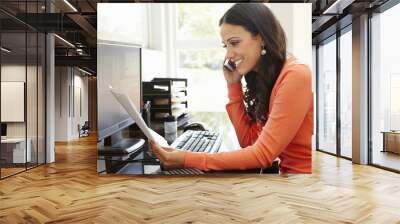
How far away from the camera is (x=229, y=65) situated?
5020 millimetres

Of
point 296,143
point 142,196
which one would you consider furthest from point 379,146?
point 142,196

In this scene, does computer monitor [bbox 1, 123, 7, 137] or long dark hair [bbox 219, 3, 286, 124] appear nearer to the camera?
long dark hair [bbox 219, 3, 286, 124]

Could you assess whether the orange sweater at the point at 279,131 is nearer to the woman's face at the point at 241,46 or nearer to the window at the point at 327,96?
the woman's face at the point at 241,46

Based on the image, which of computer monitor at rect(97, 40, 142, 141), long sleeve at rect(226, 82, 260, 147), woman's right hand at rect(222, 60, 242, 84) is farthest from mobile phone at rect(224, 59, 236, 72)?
computer monitor at rect(97, 40, 142, 141)

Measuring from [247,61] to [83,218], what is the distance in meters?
2.54

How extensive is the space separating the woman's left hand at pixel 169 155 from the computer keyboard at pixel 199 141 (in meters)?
0.08

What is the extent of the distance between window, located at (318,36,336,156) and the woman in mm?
4469

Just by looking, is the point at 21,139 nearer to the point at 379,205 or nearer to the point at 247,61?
the point at 247,61

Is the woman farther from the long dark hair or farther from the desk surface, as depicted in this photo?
the desk surface

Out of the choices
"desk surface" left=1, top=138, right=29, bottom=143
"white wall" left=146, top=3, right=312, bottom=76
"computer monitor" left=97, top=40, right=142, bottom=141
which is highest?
"white wall" left=146, top=3, right=312, bottom=76

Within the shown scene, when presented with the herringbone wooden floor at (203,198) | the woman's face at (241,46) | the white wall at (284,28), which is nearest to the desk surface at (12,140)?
the herringbone wooden floor at (203,198)

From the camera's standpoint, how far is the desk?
6.16 metres

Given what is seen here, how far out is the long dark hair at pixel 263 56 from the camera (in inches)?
190

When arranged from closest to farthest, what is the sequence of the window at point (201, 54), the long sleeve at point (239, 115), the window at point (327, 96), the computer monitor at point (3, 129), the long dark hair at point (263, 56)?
the long dark hair at point (263, 56), the long sleeve at point (239, 115), the window at point (201, 54), the computer monitor at point (3, 129), the window at point (327, 96)
